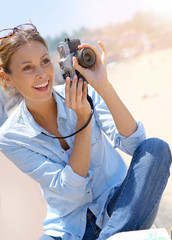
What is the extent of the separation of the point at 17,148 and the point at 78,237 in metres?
0.40

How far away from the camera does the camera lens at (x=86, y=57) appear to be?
1157mm

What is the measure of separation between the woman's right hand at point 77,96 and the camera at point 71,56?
1.2 inches

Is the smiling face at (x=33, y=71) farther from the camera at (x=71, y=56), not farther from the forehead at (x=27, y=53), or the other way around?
the camera at (x=71, y=56)

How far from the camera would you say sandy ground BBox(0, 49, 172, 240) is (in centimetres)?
167

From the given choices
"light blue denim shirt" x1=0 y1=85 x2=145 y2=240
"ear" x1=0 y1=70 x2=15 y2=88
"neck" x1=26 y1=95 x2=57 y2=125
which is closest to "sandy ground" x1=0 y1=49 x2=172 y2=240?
"light blue denim shirt" x1=0 y1=85 x2=145 y2=240

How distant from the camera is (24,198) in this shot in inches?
69.8

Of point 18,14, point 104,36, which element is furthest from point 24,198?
point 104,36

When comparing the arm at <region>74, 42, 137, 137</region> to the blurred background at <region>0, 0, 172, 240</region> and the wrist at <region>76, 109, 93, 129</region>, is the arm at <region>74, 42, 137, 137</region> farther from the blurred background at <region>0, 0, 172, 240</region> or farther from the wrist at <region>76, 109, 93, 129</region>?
the blurred background at <region>0, 0, 172, 240</region>

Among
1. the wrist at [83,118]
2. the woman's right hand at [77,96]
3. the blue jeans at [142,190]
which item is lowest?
the blue jeans at [142,190]

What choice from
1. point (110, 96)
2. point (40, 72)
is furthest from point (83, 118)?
point (40, 72)

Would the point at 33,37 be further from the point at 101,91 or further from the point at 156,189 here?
the point at 156,189

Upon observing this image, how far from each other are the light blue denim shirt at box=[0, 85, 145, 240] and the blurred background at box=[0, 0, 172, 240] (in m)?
0.24

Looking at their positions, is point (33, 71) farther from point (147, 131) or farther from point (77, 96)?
point (147, 131)

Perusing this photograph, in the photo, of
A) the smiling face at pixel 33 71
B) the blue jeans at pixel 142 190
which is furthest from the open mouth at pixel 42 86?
the blue jeans at pixel 142 190
